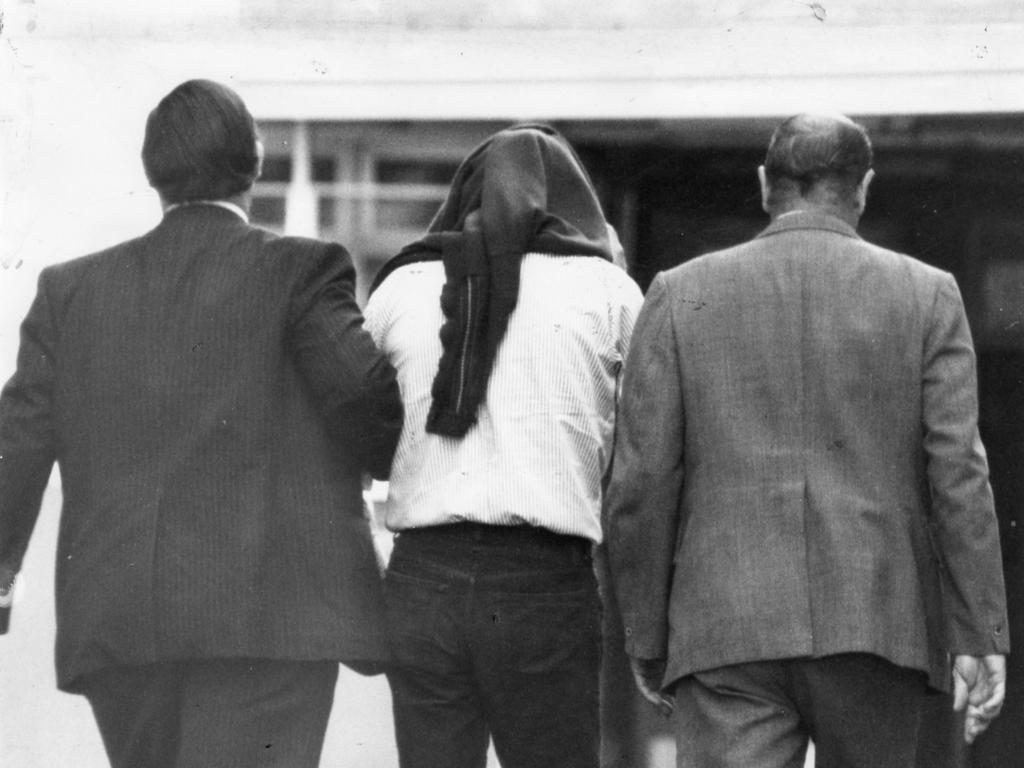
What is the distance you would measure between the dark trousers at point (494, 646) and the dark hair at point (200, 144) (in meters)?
0.84

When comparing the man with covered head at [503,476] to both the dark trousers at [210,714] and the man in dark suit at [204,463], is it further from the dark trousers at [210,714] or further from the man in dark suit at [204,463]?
the dark trousers at [210,714]

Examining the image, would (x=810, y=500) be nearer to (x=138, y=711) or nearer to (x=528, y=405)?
(x=528, y=405)

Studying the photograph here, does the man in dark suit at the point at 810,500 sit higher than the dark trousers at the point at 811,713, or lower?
higher

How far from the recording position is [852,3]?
18.7 feet

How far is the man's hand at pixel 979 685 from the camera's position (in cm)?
324

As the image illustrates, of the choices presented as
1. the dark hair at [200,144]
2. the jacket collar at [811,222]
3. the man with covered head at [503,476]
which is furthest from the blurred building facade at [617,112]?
the jacket collar at [811,222]

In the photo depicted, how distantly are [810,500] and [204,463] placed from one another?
1.20 meters

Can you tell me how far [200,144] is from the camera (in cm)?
338

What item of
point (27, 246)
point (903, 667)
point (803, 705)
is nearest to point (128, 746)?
point (803, 705)

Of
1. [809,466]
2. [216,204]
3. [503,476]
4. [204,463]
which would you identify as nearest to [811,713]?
[809,466]

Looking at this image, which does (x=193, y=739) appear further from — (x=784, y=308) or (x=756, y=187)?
(x=756, y=187)

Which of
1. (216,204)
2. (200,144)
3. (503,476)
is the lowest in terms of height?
(503,476)

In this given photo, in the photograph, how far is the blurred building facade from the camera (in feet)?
18.1

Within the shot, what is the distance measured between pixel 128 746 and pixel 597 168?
3.19 metres
